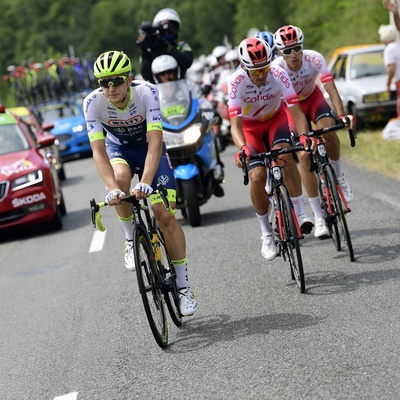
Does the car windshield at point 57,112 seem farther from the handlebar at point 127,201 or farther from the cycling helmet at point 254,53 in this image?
the handlebar at point 127,201

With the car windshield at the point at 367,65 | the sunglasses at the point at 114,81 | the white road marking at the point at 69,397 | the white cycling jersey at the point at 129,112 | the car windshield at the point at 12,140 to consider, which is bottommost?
the car windshield at the point at 367,65

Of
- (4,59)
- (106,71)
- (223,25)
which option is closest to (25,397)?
(106,71)

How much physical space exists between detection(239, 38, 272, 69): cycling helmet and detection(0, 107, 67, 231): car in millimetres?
6351

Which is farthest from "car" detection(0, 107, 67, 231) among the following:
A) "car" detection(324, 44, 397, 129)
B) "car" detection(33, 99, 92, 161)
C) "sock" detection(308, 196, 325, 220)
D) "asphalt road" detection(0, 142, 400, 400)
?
"car" detection(33, 99, 92, 161)

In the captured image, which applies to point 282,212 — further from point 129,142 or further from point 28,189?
point 28,189

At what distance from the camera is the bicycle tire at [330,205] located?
9.66 m

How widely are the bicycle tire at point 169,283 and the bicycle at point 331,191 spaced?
74.3 inches

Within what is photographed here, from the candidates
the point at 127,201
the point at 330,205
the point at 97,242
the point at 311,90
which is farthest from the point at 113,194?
the point at 97,242

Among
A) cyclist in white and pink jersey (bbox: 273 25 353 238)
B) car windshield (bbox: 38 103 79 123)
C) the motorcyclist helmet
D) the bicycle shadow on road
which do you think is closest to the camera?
the bicycle shadow on road

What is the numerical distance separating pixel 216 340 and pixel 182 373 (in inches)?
30.5

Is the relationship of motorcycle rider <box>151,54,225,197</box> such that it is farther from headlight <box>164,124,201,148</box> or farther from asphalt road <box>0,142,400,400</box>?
asphalt road <box>0,142,400,400</box>

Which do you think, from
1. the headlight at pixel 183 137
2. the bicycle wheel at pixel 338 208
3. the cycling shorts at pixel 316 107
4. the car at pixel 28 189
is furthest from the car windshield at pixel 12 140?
the bicycle wheel at pixel 338 208

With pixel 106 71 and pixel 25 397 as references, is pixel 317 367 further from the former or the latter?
pixel 106 71

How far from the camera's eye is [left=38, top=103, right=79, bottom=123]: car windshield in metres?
29.6
